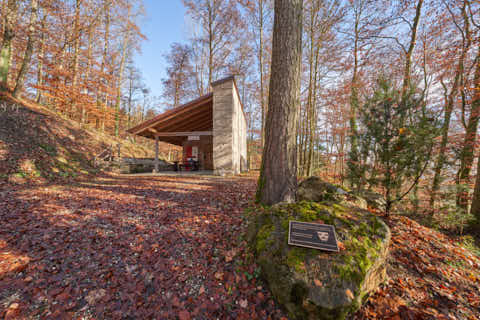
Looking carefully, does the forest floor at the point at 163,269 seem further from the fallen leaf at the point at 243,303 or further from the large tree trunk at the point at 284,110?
Answer: the large tree trunk at the point at 284,110

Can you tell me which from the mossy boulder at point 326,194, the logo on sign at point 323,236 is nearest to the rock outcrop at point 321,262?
the logo on sign at point 323,236

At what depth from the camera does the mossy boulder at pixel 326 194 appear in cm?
382

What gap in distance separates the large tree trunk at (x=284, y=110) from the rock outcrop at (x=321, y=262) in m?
0.95

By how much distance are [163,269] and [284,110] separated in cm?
344

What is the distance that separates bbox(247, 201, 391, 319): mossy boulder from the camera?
69.2 inches

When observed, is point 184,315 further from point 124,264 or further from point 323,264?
point 323,264

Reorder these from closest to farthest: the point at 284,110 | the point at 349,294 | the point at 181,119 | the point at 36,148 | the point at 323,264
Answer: the point at 349,294, the point at 323,264, the point at 284,110, the point at 36,148, the point at 181,119

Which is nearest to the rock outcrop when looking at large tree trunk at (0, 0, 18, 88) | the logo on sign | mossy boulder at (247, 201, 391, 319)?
mossy boulder at (247, 201, 391, 319)

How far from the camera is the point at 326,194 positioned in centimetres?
402

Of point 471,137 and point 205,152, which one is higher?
point 471,137

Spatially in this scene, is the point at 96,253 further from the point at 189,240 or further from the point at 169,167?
the point at 169,167

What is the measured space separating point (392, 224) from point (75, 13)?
19.4m

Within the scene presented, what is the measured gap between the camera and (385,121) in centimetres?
354

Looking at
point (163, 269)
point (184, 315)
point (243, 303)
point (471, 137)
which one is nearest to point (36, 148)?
point (163, 269)
